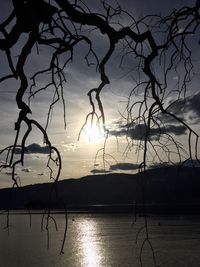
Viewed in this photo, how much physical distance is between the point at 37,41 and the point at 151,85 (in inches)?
22.8

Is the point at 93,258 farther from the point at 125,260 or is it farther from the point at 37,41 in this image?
the point at 37,41

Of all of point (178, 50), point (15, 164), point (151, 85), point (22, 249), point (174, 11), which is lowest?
point (22, 249)

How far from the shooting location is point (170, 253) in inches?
1005

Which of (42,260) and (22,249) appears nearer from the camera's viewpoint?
(42,260)

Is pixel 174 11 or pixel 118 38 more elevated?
pixel 174 11

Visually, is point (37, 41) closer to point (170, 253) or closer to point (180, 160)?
point (180, 160)

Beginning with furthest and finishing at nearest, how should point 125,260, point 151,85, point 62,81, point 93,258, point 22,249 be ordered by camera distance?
point 22,249
point 93,258
point 125,260
point 62,81
point 151,85

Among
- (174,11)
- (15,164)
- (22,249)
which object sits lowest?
(22,249)

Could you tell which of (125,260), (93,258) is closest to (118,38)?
(125,260)

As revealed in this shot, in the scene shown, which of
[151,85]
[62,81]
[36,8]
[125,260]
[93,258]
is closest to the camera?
[36,8]

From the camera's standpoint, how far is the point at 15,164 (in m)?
2.23

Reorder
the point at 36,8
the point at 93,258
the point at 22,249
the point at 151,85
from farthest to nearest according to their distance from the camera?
the point at 22,249 < the point at 93,258 < the point at 151,85 < the point at 36,8

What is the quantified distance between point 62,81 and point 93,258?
2371 centimetres

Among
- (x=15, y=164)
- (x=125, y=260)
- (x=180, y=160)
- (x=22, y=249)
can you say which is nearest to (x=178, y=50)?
(x=180, y=160)
